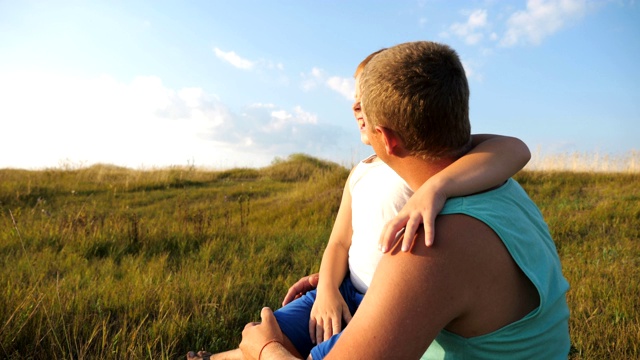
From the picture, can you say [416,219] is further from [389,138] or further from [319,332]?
[319,332]

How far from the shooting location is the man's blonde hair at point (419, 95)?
4.40ft

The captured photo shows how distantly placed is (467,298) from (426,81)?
57 centimetres

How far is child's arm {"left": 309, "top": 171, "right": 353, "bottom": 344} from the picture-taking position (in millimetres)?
2160

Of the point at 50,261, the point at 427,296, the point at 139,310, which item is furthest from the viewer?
the point at 50,261

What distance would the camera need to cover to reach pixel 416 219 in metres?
1.26

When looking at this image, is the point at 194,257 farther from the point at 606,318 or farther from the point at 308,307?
the point at 606,318

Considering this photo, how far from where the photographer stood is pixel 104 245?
579 cm

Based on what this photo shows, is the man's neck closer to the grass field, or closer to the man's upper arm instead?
the man's upper arm

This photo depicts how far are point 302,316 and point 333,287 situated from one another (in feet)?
0.68

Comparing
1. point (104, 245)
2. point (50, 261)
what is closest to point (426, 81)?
point (50, 261)

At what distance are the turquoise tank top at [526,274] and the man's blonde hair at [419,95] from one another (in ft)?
0.66

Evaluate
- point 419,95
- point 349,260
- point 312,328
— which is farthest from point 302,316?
point 419,95

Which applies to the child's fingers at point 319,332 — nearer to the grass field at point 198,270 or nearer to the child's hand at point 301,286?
the child's hand at point 301,286

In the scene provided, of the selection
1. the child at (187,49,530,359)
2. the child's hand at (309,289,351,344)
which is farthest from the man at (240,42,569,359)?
the child's hand at (309,289,351,344)
